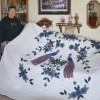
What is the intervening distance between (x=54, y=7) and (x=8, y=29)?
1.84m

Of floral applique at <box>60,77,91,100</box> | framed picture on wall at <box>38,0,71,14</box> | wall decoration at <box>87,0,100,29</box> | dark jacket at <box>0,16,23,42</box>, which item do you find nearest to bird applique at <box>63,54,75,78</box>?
floral applique at <box>60,77,91,100</box>

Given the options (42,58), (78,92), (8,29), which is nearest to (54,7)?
(8,29)

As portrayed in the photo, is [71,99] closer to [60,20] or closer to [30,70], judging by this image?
[30,70]

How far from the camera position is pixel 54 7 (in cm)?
573

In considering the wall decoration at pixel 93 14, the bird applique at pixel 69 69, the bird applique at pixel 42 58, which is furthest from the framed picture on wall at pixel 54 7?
the bird applique at pixel 69 69

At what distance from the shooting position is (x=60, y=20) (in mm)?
5766

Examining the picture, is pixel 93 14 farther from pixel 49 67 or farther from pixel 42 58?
pixel 49 67

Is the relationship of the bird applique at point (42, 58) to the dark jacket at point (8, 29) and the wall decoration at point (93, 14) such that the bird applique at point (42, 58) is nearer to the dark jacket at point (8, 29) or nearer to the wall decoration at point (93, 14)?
the dark jacket at point (8, 29)

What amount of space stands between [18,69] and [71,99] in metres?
0.92

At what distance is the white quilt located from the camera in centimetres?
309

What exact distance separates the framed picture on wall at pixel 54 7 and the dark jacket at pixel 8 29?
5.59 feet

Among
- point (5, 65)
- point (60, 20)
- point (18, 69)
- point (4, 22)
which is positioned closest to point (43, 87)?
point (18, 69)

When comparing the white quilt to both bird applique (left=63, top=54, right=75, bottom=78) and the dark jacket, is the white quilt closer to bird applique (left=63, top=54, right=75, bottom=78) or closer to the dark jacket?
bird applique (left=63, top=54, right=75, bottom=78)

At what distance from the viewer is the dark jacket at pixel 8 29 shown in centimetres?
415
